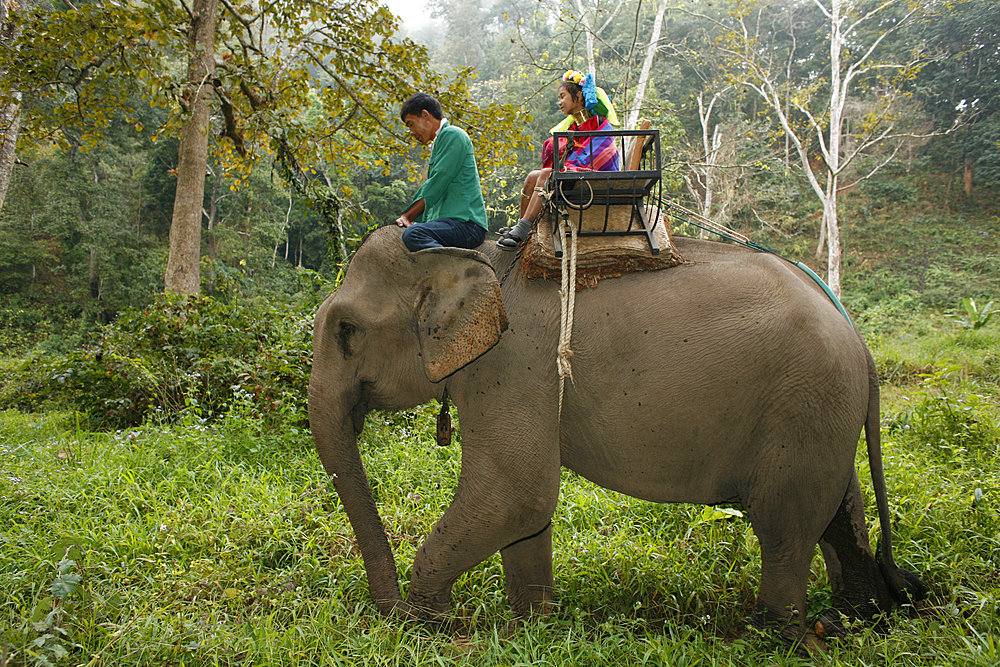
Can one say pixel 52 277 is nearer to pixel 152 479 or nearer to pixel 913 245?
pixel 152 479

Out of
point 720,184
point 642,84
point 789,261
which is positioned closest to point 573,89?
Answer: point 789,261

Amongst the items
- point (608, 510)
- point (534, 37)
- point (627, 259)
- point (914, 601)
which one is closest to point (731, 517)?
point (608, 510)

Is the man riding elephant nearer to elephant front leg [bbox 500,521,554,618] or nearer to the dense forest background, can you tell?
elephant front leg [bbox 500,521,554,618]

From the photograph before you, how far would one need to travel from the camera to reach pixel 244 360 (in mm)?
5812

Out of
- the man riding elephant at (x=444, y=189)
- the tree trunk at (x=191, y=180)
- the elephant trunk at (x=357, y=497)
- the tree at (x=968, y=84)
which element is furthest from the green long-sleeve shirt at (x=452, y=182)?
the tree at (x=968, y=84)

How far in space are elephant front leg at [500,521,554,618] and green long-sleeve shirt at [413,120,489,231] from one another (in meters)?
1.42

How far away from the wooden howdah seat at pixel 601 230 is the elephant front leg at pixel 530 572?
45.3 inches

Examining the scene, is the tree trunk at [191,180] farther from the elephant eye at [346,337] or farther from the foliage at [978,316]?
the foliage at [978,316]

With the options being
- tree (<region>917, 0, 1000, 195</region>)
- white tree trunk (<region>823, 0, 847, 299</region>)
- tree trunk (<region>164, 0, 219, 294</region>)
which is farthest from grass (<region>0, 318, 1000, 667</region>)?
tree (<region>917, 0, 1000, 195</region>)

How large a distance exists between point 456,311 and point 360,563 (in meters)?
1.52

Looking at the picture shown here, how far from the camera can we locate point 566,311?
220cm

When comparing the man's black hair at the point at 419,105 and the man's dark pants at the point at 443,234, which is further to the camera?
the man's black hair at the point at 419,105

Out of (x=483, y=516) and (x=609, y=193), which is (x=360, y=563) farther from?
(x=609, y=193)

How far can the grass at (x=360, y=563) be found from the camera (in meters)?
2.23
